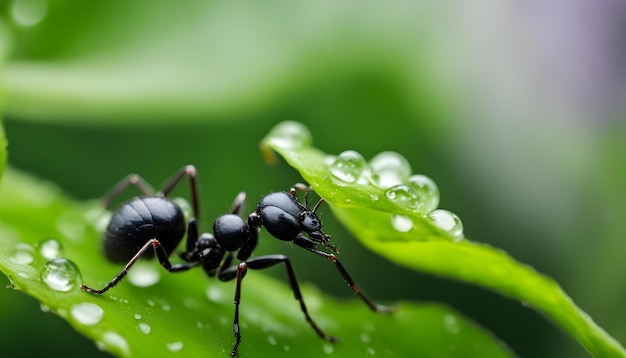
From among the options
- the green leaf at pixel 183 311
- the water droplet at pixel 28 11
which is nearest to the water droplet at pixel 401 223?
the green leaf at pixel 183 311

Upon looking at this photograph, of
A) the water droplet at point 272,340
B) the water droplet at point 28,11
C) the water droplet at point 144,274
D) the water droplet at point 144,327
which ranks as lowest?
the water droplet at point 144,274

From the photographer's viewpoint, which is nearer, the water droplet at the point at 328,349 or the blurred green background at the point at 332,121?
the water droplet at the point at 328,349

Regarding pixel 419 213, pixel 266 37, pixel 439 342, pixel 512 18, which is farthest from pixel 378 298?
pixel 512 18

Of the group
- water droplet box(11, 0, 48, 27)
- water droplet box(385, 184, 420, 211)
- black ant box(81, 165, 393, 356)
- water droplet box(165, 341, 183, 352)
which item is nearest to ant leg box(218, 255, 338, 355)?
black ant box(81, 165, 393, 356)

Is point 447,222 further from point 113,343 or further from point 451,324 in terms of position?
point 113,343

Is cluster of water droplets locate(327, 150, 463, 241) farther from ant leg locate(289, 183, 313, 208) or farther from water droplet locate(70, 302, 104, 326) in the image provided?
water droplet locate(70, 302, 104, 326)

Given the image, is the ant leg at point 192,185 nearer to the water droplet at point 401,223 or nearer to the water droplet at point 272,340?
the water droplet at point 272,340

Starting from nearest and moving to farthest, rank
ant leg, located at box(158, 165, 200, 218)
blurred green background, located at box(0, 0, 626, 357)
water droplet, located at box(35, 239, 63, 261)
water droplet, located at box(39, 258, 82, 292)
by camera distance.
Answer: water droplet, located at box(39, 258, 82, 292) < water droplet, located at box(35, 239, 63, 261) < ant leg, located at box(158, 165, 200, 218) < blurred green background, located at box(0, 0, 626, 357)
